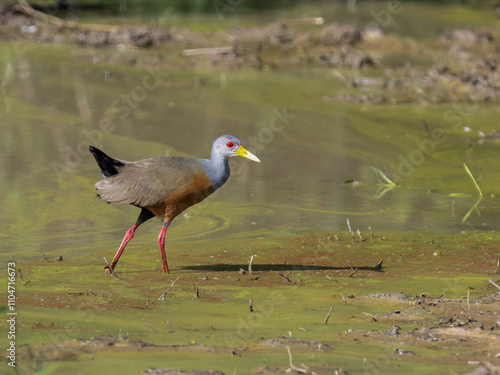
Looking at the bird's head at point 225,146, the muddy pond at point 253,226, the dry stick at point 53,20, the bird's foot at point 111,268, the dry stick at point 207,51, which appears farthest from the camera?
the dry stick at point 53,20

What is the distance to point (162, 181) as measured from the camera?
20.8 feet

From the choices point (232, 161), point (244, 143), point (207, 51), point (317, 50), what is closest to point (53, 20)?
point (207, 51)

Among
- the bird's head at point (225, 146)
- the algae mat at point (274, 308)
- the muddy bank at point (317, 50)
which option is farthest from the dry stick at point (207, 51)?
the bird's head at point (225, 146)

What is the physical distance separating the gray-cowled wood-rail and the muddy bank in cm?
710

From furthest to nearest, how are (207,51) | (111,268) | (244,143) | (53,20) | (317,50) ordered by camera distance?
(53,20)
(317,50)
(207,51)
(244,143)
(111,268)

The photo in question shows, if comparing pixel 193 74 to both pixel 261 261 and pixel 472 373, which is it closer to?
pixel 261 261

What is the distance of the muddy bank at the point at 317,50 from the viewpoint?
13.8 m

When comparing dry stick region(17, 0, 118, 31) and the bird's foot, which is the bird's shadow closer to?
the bird's foot

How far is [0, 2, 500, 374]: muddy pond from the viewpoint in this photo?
4.39m

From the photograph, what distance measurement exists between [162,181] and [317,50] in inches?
411

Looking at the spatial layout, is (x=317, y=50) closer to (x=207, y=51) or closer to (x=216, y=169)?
(x=207, y=51)

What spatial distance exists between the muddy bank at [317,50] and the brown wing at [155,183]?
A: 723cm

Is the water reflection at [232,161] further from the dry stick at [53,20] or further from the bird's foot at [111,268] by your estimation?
the dry stick at [53,20]

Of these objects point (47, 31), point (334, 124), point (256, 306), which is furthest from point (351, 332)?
point (47, 31)
